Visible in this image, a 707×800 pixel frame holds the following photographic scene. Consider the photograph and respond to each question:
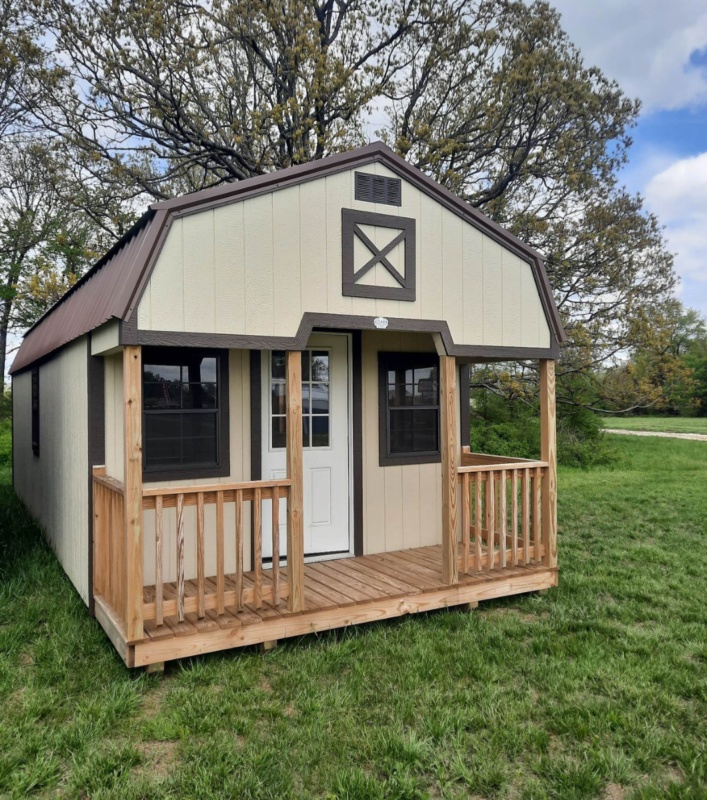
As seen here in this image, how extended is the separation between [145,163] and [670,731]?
12.5 m

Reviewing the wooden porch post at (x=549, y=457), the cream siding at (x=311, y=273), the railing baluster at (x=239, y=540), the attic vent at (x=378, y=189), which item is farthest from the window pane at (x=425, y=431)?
the railing baluster at (x=239, y=540)

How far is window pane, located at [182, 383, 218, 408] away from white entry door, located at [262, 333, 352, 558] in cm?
63

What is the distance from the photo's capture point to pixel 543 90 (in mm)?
10344

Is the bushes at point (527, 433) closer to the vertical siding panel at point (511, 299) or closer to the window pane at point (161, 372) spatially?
the vertical siding panel at point (511, 299)

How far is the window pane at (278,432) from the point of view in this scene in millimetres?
5129

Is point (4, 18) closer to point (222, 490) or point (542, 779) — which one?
point (222, 490)

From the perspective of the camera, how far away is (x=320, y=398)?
539 cm

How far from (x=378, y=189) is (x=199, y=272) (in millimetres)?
1525

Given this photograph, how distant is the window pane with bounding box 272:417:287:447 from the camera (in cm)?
513

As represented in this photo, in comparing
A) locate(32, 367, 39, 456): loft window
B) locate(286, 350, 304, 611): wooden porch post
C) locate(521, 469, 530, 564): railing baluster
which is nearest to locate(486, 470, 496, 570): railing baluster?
locate(521, 469, 530, 564): railing baluster

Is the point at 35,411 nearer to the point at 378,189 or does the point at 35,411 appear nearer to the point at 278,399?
the point at 278,399

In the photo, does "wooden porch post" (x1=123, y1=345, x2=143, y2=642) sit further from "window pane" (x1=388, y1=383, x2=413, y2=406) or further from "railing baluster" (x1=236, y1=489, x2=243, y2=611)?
"window pane" (x1=388, y1=383, x2=413, y2=406)

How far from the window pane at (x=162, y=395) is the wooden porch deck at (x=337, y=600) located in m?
1.37

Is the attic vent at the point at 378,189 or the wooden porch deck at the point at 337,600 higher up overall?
the attic vent at the point at 378,189
